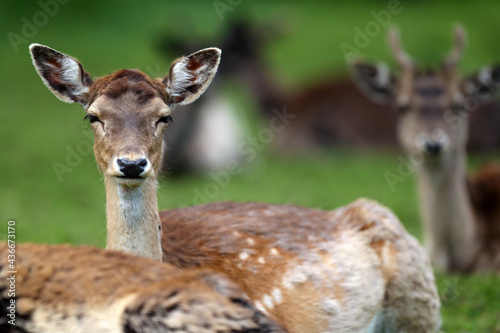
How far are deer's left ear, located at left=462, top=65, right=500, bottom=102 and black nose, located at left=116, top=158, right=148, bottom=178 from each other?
563 centimetres

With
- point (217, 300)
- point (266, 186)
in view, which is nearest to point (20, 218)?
point (266, 186)

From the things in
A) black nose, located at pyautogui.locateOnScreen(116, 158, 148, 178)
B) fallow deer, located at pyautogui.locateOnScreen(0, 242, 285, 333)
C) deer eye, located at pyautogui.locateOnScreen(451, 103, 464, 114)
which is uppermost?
deer eye, located at pyautogui.locateOnScreen(451, 103, 464, 114)

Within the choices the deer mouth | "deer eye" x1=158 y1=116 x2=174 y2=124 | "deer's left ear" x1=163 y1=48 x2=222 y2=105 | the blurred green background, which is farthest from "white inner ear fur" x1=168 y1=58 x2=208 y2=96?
the deer mouth

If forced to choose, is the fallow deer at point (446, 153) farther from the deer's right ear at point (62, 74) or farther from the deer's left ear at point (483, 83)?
the deer's right ear at point (62, 74)

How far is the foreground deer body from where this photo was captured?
523 centimetres

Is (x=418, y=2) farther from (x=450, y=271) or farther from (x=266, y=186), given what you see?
(x=450, y=271)

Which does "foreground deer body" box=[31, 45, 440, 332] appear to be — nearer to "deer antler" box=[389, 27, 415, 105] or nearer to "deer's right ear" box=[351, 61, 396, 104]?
"deer antler" box=[389, 27, 415, 105]

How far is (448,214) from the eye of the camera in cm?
898

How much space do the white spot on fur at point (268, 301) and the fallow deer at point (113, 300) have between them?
1577 millimetres

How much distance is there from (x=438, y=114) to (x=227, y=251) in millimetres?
4647

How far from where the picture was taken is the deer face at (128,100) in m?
5.09

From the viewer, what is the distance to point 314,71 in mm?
21875

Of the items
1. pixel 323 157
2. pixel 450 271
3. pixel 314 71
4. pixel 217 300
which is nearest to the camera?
pixel 217 300

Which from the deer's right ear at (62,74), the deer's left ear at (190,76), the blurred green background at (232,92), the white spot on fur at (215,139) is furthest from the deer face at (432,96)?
the white spot on fur at (215,139)
